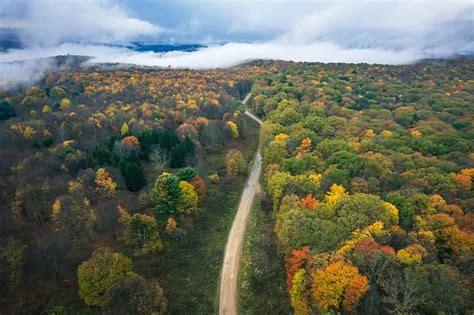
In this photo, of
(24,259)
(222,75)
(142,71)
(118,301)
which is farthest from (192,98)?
(118,301)

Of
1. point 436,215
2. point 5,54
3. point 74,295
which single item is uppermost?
point 5,54

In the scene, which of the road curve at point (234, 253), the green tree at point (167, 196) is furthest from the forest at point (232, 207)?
the road curve at point (234, 253)

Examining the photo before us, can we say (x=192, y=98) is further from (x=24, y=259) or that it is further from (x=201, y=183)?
(x=24, y=259)

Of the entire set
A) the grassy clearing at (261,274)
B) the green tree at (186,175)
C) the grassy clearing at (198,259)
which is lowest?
the grassy clearing at (198,259)

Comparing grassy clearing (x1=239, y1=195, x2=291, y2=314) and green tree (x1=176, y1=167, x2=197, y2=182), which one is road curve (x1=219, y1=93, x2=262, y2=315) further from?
green tree (x1=176, y1=167, x2=197, y2=182)

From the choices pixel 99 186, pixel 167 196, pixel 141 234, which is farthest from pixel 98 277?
pixel 99 186

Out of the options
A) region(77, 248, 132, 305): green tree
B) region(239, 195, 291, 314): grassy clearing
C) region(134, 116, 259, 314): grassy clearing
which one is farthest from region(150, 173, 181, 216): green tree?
region(77, 248, 132, 305): green tree

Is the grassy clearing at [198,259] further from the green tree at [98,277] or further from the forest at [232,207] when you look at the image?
the green tree at [98,277]

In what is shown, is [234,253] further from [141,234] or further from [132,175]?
[132,175]
